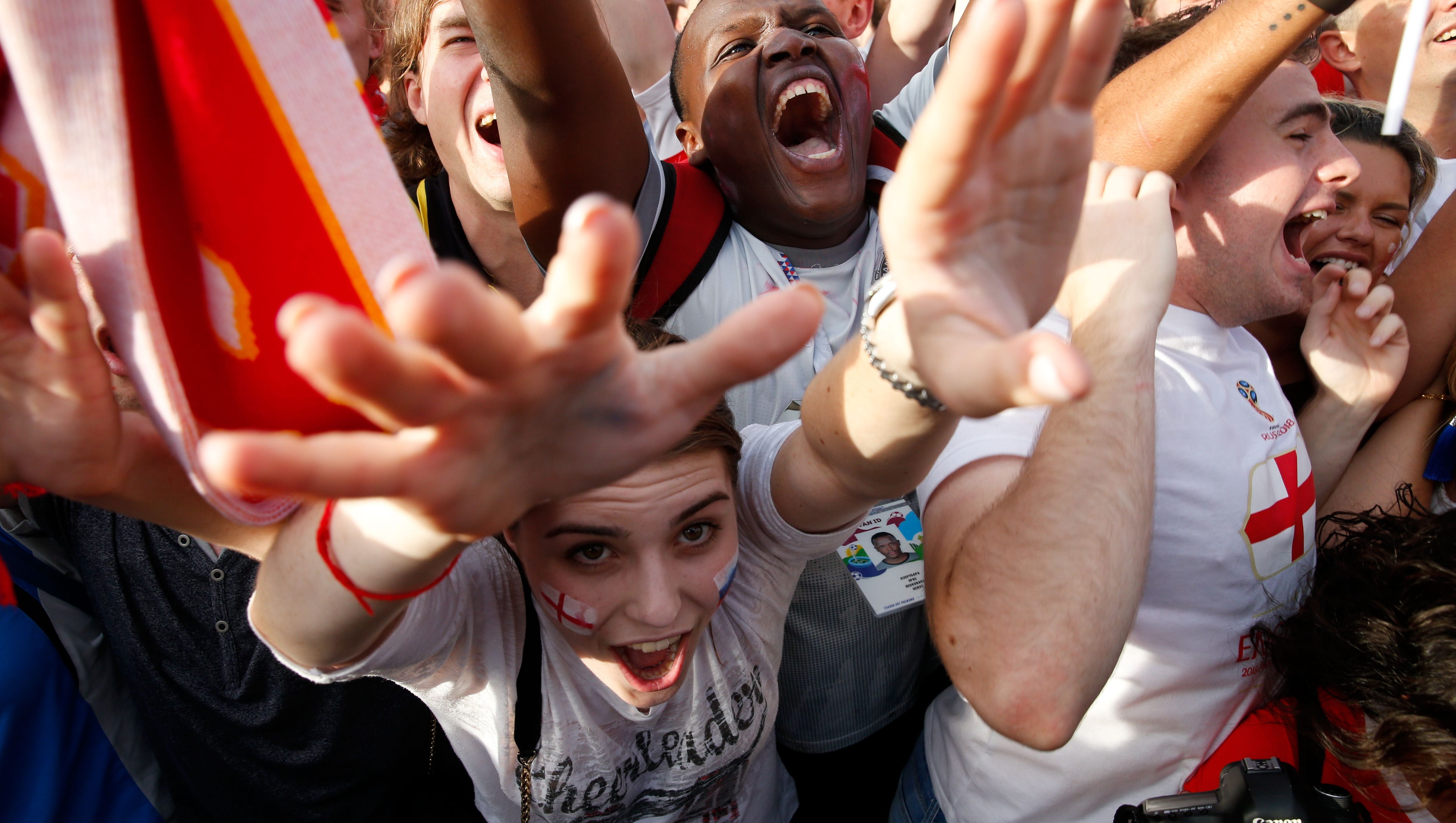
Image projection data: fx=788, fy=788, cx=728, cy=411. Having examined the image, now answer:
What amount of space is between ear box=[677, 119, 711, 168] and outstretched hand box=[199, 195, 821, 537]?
5.77 feet

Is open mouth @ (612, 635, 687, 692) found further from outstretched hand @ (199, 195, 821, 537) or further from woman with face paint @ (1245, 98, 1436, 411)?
woman with face paint @ (1245, 98, 1436, 411)

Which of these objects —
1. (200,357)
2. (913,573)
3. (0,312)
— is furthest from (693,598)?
(0,312)

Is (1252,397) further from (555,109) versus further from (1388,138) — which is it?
(555,109)

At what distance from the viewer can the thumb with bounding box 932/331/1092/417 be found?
2.16 ft

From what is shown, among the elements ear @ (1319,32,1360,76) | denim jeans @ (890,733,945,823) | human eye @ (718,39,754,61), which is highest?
human eye @ (718,39,754,61)

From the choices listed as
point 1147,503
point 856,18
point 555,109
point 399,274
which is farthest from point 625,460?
point 856,18

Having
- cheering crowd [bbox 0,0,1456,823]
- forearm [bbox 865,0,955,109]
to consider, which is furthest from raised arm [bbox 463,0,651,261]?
forearm [bbox 865,0,955,109]

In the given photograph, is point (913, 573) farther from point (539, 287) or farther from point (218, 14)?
point (218, 14)

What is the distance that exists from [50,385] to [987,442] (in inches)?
52.1

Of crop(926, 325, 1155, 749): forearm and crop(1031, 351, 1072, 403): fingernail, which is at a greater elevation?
crop(1031, 351, 1072, 403): fingernail

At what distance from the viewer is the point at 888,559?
1.68m

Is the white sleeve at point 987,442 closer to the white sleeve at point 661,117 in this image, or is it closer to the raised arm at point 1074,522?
the raised arm at point 1074,522

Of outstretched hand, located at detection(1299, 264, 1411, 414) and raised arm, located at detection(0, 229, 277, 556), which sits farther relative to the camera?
outstretched hand, located at detection(1299, 264, 1411, 414)

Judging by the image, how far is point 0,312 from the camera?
0.78 m
